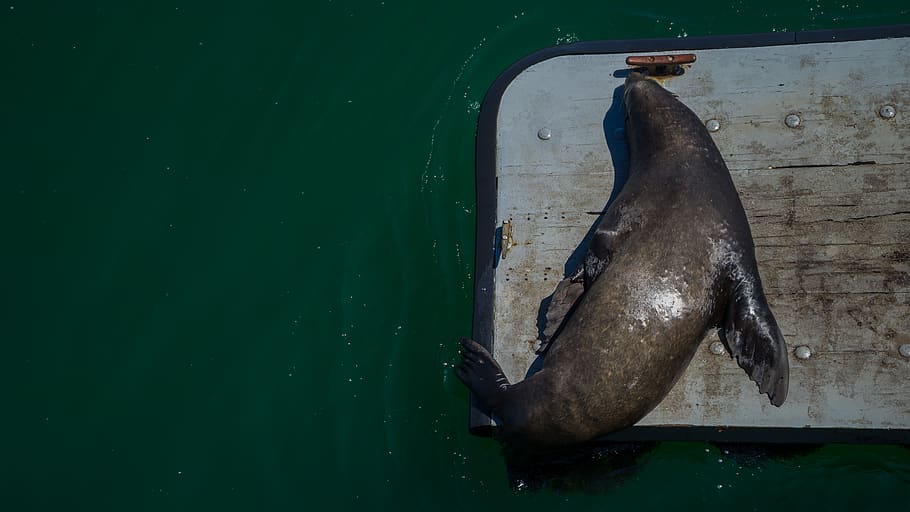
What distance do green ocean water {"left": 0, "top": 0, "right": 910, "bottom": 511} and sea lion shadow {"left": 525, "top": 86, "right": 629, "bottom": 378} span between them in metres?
0.78

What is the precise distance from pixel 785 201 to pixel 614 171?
1237mm

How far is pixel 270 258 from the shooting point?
22.8ft

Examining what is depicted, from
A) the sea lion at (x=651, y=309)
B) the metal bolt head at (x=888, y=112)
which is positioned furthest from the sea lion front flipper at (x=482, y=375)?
the metal bolt head at (x=888, y=112)

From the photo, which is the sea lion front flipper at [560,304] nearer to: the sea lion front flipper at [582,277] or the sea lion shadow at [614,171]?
the sea lion front flipper at [582,277]

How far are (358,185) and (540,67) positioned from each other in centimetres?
184

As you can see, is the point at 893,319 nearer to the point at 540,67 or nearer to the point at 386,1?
the point at 540,67

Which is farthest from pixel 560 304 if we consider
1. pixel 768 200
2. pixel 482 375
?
pixel 768 200

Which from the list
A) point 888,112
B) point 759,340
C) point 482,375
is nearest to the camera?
point 759,340

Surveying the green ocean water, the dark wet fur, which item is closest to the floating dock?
the dark wet fur

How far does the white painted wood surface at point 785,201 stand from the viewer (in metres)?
5.55

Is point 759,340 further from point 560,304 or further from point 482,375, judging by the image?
point 482,375

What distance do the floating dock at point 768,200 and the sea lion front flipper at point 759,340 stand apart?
226mm

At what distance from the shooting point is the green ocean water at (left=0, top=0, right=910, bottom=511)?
6.24 meters

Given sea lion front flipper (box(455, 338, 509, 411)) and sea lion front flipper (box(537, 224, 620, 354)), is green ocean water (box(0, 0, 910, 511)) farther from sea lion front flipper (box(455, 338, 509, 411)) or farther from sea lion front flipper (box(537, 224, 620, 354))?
sea lion front flipper (box(537, 224, 620, 354))
